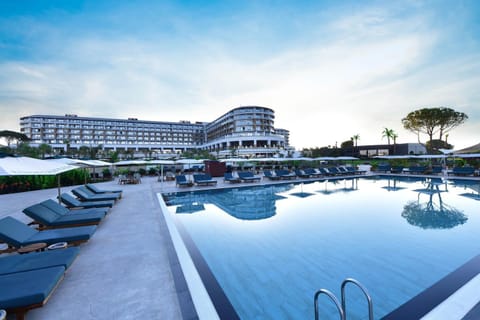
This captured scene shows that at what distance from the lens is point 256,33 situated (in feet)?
51.9

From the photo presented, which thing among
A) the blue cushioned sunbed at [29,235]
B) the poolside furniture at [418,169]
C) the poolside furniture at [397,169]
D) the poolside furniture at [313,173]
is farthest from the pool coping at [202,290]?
the poolside furniture at [397,169]

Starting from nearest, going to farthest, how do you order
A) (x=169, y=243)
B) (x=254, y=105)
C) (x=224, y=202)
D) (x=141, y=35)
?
(x=169, y=243) < (x=224, y=202) < (x=141, y=35) < (x=254, y=105)

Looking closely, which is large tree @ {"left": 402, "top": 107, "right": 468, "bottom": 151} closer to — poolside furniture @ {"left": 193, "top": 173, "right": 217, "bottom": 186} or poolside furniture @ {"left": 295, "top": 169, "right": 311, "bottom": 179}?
poolside furniture @ {"left": 295, "top": 169, "right": 311, "bottom": 179}

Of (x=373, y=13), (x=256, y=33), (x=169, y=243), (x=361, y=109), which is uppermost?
(x=256, y=33)

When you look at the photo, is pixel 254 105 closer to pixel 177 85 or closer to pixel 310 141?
pixel 310 141

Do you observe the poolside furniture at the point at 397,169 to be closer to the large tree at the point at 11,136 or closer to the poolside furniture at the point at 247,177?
the poolside furniture at the point at 247,177

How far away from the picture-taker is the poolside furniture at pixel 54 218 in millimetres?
4922

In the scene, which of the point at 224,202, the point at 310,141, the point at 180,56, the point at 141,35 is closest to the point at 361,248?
the point at 224,202

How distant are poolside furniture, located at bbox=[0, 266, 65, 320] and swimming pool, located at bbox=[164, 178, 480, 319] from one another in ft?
7.86

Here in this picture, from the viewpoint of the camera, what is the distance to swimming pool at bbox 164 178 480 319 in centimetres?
336

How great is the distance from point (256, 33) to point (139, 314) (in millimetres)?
18010

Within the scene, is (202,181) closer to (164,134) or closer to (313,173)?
(313,173)

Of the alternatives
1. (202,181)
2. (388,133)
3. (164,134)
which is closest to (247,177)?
(202,181)

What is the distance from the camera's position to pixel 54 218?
5.34 m
